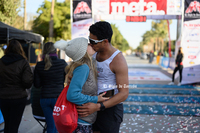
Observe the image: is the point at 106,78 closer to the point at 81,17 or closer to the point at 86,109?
the point at 86,109

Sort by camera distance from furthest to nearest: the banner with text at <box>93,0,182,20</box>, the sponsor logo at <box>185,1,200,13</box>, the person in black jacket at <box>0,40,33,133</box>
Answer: the banner with text at <box>93,0,182,20</box>, the sponsor logo at <box>185,1,200,13</box>, the person in black jacket at <box>0,40,33,133</box>

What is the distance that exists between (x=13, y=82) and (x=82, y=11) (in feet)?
26.6

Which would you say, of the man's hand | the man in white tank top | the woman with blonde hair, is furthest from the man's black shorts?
the man's hand

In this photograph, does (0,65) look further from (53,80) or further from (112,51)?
(112,51)

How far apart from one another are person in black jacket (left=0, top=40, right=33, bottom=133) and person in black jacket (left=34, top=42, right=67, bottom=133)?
0.16 metres

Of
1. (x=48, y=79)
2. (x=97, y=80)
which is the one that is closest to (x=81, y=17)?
(x=48, y=79)

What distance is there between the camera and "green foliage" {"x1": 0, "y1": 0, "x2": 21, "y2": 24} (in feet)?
42.8

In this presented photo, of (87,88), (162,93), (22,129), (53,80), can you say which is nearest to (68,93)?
(87,88)

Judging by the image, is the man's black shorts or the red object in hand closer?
the red object in hand

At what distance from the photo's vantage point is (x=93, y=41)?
183 cm

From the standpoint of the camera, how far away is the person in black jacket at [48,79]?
10.0ft

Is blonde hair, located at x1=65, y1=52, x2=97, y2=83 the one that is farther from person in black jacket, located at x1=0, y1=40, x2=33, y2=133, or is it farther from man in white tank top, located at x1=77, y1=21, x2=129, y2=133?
person in black jacket, located at x1=0, y1=40, x2=33, y2=133

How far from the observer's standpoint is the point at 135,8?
10094 mm

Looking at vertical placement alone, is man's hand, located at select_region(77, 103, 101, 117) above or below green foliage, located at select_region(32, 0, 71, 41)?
below
